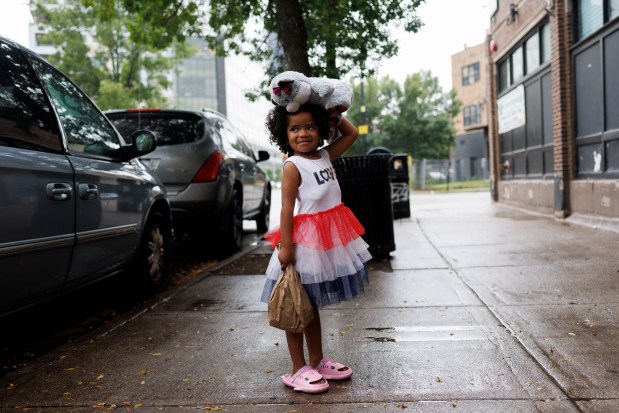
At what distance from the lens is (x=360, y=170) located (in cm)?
648

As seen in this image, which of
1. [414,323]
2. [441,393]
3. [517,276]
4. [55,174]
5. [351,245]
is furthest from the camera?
[517,276]

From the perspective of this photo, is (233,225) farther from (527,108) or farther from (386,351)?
(527,108)

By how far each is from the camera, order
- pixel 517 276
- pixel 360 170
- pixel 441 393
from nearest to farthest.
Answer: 1. pixel 441 393
2. pixel 517 276
3. pixel 360 170

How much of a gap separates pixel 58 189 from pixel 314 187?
162cm

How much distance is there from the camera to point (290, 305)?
286 centimetres

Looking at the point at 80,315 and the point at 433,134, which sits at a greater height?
the point at 433,134

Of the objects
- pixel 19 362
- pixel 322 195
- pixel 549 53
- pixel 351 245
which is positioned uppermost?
pixel 549 53

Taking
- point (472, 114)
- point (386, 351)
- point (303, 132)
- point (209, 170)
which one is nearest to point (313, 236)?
point (303, 132)

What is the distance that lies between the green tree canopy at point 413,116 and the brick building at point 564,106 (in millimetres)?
24224

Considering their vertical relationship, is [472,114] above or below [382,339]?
above

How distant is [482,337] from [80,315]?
325cm

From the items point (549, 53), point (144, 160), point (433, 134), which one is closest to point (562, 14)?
point (549, 53)

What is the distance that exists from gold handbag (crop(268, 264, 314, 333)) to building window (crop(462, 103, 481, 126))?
4466 centimetres

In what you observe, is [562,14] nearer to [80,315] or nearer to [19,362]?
[80,315]
